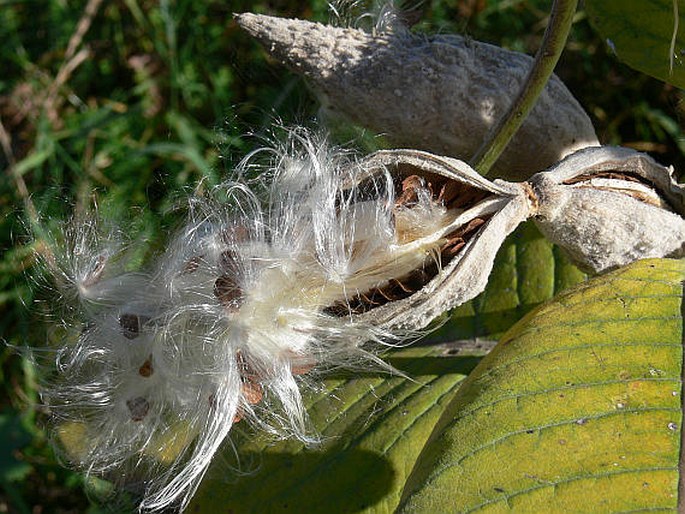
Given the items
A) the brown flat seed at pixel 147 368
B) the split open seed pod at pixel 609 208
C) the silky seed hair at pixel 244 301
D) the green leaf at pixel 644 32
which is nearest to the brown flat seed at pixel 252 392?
the silky seed hair at pixel 244 301

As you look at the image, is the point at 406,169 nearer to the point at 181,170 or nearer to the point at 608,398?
the point at 608,398

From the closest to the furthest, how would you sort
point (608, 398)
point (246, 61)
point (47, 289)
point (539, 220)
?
1. point (608, 398)
2. point (539, 220)
3. point (47, 289)
4. point (246, 61)

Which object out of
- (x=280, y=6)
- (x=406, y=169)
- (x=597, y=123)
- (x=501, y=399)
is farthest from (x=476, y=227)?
(x=280, y=6)

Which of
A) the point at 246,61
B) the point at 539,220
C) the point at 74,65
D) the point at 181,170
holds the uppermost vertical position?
the point at 539,220

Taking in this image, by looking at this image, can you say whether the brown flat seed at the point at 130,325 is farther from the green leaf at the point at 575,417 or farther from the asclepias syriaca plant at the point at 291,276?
the green leaf at the point at 575,417

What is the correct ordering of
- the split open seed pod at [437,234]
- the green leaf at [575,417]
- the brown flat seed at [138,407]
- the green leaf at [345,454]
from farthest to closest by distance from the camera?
1. the green leaf at [345,454]
2. the brown flat seed at [138,407]
3. the split open seed pod at [437,234]
4. the green leaf at [575,417]

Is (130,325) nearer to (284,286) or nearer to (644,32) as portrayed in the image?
(284,286)

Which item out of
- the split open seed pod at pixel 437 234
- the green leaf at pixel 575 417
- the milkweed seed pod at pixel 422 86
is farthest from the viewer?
the milkweed seed pod at pixel 422 86
